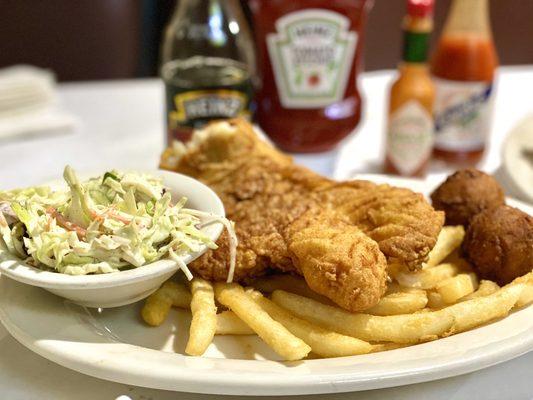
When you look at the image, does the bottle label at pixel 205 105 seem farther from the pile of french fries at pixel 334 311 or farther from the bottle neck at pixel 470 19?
the pile of french fries at pixel 334 311

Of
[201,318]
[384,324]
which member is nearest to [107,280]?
[201,318]

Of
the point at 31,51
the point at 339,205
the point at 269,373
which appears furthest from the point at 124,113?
the point at 269,373

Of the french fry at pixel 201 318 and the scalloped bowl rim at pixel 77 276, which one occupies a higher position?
the scalloped bowl rim at pixel 77 276

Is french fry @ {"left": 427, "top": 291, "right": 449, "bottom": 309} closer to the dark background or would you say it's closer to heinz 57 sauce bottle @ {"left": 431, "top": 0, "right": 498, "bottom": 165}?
heinz 57 sauce bottle @ {"left": 431, "top": 0, "right": 498, "bottom": 165}

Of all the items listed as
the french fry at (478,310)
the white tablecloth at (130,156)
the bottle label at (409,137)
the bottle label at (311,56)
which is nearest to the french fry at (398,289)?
A: the french fry at (478,310)

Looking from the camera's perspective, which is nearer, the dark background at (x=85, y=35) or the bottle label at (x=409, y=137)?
the bottle label at (x=409, y=137)

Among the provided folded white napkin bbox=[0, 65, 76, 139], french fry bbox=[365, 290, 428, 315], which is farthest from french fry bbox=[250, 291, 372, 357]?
folded white napkin bbox=[0, 65, 76, 139]
